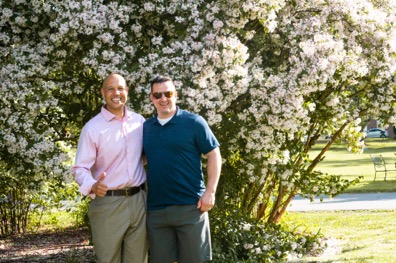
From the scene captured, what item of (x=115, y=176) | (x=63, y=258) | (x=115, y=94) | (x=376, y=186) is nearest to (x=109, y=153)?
(x=115, y=176)

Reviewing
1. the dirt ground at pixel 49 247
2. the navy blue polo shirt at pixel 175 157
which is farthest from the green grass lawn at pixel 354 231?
the navy blue polo shirt at pixel 175 157

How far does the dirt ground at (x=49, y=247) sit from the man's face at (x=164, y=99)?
3497mm

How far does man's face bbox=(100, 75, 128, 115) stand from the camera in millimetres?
4355

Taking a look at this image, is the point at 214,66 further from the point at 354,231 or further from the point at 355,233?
the point at 354,231

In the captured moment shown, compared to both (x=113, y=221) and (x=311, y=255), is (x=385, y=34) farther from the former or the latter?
(x=113, y=221)

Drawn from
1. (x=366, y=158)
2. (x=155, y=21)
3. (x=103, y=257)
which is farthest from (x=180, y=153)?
(x=366, y=158)

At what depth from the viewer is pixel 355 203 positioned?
1323 centimetres

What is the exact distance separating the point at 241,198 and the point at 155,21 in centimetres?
238

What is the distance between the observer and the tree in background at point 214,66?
5957 millimetres

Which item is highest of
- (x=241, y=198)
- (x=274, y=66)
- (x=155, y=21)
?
(x=155, y=21)

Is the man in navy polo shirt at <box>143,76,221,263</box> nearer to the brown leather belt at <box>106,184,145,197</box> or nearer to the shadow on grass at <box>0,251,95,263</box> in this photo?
the brown leather belt at <box>106,184,145,197</box>

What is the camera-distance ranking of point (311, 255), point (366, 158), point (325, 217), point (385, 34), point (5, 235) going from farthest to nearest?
point (366, 158)
point (325, 217)
point (5, 235)
point (311, 255)
point (385, 34)

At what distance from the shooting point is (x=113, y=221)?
4.30 m

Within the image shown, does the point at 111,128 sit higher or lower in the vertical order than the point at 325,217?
higher
